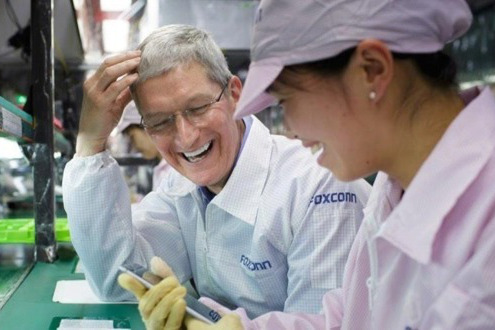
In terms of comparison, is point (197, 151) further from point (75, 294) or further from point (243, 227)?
point (75, 294)

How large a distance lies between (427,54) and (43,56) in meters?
1.90

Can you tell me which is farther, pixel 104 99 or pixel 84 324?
pixel 104 99

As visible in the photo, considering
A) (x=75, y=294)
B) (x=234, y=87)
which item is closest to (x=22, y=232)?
(x=75, y=294)

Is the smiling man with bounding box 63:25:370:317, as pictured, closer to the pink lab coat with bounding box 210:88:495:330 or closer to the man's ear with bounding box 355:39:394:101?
the pink lab coat with bounding box 210:88:495:330

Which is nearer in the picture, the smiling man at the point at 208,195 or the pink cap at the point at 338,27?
the pink cap at the point at 338,27

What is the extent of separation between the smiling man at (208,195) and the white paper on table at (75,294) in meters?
0.06

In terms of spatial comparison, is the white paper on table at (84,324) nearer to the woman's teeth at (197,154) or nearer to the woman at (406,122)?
the woman's teeth at (197,154)

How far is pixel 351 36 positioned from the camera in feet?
2.94

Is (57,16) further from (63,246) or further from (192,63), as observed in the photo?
(192,63)

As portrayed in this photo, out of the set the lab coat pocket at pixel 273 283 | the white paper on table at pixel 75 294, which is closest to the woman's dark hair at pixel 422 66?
the lab coat pocket at pixel 273 283

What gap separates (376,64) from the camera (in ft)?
2.97

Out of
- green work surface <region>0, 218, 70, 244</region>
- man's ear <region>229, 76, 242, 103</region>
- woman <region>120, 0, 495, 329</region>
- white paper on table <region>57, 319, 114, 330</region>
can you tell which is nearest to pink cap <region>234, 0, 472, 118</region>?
woman <region>120, 0, 495, 329</region>

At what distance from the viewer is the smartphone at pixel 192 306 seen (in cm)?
122

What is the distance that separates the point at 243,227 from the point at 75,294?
734 mm
